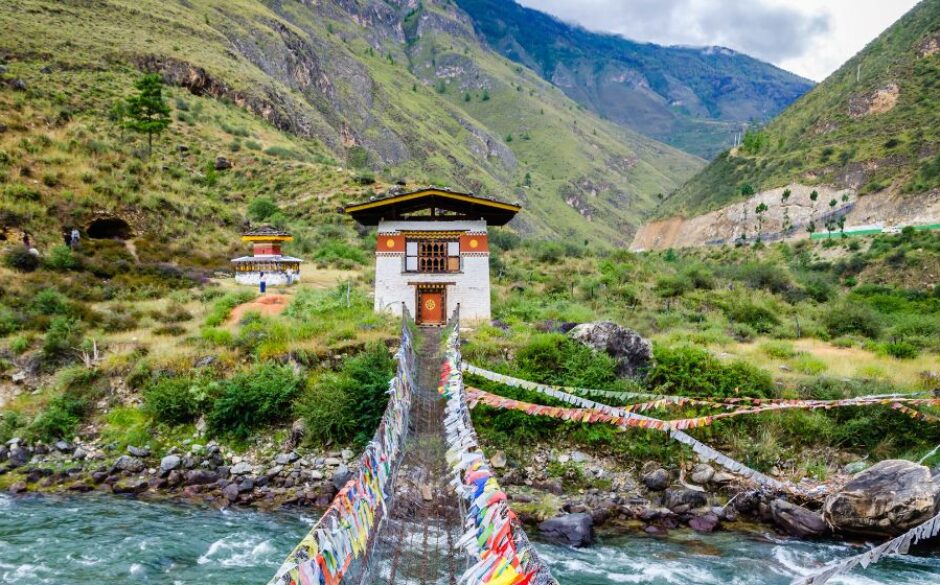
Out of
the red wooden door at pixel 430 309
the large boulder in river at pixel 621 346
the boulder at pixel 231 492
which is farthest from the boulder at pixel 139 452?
the large boulder in river at pixel 621 346

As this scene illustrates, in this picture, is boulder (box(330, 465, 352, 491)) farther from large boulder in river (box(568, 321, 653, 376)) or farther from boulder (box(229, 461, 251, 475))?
large boulder in river (box(568, 321, 653, 376))

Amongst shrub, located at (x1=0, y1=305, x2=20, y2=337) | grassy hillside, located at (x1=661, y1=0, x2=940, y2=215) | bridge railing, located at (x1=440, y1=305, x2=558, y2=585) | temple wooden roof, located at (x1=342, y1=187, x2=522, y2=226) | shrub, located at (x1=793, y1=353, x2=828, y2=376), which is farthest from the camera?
grassy hillside, located at (x1=661, y1=0, x2=940, y2=215)

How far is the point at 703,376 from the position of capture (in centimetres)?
1603

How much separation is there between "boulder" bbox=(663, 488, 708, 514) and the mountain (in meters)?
29.8

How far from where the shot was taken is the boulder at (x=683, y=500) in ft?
→ 40.1

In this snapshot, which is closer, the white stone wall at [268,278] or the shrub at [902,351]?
the shrub at [902,351]

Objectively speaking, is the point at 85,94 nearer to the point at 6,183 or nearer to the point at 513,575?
the point at 6,183

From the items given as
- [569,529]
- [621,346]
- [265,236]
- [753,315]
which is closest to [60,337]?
[265,236]

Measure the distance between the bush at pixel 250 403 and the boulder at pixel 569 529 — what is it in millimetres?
7808

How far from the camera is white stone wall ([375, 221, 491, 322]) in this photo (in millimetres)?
21109

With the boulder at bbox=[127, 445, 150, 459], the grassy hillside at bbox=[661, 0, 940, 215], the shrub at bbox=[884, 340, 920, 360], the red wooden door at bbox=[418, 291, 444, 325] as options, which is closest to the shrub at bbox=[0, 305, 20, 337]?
the boulder at bbox=[127, 445, 150, 459]

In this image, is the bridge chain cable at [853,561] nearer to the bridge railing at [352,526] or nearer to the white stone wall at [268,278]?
the bridge railing at [352,526]

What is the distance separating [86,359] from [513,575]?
1686 centimetres

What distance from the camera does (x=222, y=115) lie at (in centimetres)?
6225
